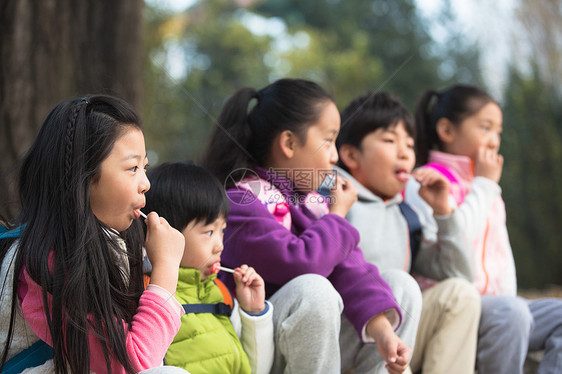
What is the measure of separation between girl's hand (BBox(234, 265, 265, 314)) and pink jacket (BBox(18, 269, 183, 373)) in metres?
0.31

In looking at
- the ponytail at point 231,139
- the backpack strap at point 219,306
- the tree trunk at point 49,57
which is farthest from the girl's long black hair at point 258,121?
the tree trunk at point 49,57

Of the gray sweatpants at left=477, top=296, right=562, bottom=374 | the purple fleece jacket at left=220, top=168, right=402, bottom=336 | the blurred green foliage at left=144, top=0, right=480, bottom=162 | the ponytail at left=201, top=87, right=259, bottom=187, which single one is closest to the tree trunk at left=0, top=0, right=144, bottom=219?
the ponytail at left=201, top=87, right=259, bottom=187

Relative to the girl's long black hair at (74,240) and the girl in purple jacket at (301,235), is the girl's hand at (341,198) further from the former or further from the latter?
the girl's long black hair at (74,240)

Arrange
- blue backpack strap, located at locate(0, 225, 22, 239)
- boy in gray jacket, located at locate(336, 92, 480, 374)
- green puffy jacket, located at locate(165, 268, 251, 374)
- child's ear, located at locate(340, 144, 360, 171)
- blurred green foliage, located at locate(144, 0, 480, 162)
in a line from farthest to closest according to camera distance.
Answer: blurred green foliage, located at locate(144, 0, 480, 162) → child's ear, located at locate(340, 144, 360, 171) → boy in gray jacket, located at locate(336, 92, 480, 374) → green puffy jacket, located at locate(165, 268, 251, 374) → blue backpack strap, located at locate(0, 225, 22, 239)

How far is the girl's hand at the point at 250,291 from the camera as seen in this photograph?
1678mm

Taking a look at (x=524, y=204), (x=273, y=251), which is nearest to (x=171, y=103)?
(x=524, y=204)

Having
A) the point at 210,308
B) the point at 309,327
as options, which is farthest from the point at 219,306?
the point at 309,327

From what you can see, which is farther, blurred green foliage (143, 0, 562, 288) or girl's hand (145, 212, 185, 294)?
blurred green foliage (143, 0, 562, 288)

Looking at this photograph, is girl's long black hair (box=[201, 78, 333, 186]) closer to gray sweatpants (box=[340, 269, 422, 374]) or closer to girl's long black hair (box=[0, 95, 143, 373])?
gray sweatpants (box=[340, 269, 422, 374])

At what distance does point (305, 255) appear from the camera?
1.82 meters

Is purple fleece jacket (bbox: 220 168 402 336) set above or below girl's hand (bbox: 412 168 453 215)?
below

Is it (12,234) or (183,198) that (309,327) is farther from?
(12,234)

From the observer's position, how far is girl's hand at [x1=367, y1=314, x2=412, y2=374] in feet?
5.66

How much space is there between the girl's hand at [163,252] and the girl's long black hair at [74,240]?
0.07 metres
